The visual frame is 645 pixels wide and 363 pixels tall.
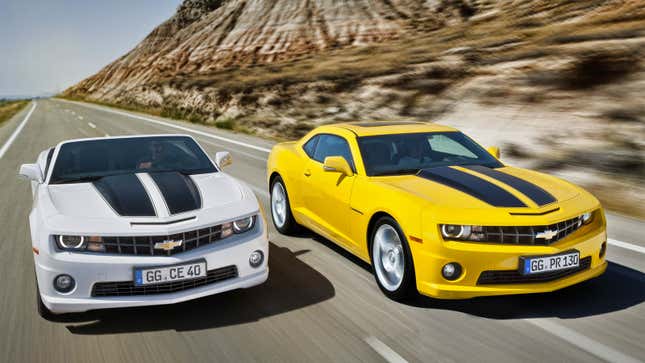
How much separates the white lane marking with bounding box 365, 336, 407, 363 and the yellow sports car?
2.14ft

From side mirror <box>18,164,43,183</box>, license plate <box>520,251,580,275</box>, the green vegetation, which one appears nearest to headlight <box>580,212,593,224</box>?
license plate <box>520,251,580,275</box>

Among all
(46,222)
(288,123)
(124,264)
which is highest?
(46,222)

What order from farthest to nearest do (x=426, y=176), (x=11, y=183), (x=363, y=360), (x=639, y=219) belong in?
(x=11, y=183), (x=639, y=219), (x=426, y=176), (x=363, y=360)

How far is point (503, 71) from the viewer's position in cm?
1875

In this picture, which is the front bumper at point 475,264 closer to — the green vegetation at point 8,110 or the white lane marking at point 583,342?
the white lane marking at point 583,342

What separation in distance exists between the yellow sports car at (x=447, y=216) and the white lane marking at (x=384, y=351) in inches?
25.6

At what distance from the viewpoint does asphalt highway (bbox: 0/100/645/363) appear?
3963 mm

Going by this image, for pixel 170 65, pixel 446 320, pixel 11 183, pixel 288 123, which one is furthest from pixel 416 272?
pixel 170 65

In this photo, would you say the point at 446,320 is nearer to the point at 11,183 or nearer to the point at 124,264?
the point at 124,264

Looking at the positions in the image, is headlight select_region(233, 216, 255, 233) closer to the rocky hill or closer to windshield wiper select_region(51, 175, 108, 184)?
windshield wiper select_region(51, 175, 108, 184)

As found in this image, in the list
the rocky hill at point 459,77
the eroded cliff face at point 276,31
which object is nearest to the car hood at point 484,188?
the rocky hill at point 459,77

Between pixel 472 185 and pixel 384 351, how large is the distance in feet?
5.61

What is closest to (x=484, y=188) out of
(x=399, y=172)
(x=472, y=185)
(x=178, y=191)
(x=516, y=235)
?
(x=472, y=185)

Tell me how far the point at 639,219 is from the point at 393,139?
3816 millimetres
